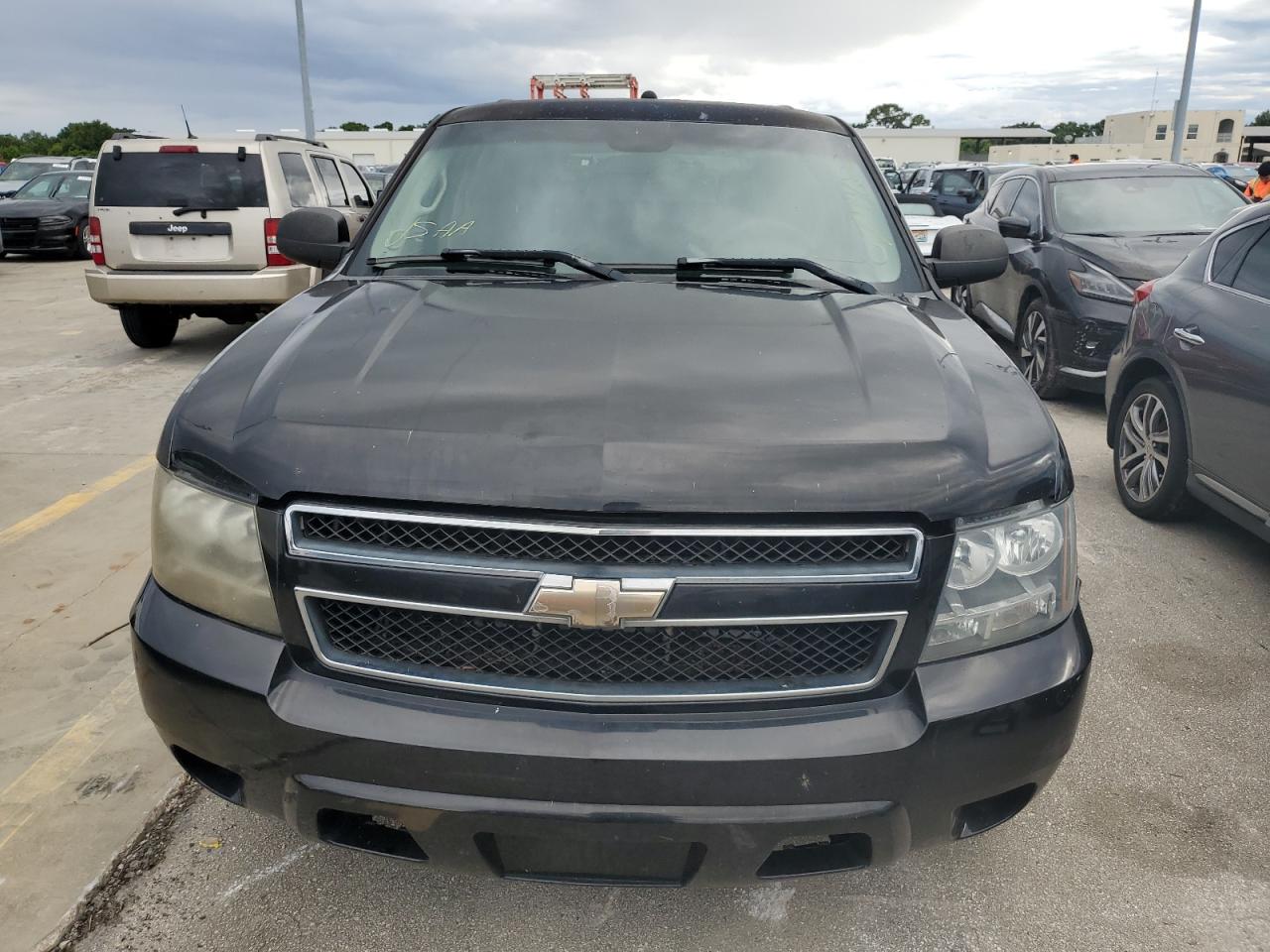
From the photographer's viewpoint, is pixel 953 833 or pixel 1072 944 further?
pixel 1072 944

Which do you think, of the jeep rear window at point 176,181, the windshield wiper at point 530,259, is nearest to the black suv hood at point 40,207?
the jeep rear window at point 176,181

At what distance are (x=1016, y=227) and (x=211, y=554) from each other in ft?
24.3

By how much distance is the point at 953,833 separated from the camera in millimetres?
1993

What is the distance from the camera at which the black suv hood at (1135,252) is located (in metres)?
7.13

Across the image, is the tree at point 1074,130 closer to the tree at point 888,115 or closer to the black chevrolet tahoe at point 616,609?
the tree at point 888,115

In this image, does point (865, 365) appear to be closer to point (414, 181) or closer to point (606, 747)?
point (606, 747)

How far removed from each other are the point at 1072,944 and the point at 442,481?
69.1 inches

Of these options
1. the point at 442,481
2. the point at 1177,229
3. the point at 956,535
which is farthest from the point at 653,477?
the point at 1177,229

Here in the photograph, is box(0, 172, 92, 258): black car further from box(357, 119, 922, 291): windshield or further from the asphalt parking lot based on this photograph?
box(357, 119, 922, 291): windshield

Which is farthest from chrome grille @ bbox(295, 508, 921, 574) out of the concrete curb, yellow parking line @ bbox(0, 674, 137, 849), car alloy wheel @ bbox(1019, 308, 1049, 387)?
car alloy wheel @ bbox(1019, 308, 1049, 387)

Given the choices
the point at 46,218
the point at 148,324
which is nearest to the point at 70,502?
the point at 148,324

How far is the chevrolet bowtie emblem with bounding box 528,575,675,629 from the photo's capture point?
5.94 feet

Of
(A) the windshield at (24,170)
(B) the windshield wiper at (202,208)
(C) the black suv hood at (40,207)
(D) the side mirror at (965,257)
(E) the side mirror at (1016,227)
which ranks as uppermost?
(A) the windshield at (24,170)

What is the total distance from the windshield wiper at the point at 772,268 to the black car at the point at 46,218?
60.4 ft
